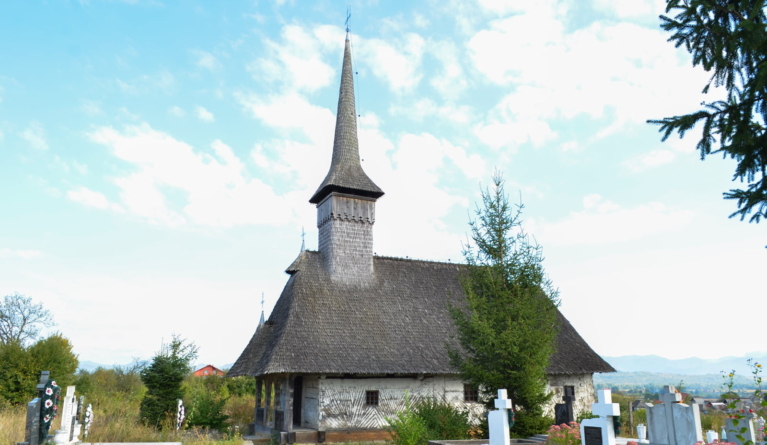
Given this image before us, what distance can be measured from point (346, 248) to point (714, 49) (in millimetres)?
16603

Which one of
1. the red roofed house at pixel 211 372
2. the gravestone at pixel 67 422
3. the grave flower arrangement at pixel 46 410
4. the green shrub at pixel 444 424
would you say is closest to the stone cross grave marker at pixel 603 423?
the green shrub at pixel 444 424

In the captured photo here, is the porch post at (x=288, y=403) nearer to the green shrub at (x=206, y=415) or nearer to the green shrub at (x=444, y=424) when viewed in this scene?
the green shrub at (x=206, y=415)

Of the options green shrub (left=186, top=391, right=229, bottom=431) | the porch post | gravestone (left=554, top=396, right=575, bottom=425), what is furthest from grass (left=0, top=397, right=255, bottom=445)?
gravestone (left=554, top=396, right=575, bottom=425)

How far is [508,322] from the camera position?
1349 centimetres

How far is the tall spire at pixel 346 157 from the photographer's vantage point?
21984 mm

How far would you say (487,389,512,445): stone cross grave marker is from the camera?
10.4m

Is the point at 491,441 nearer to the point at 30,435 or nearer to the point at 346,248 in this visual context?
the point at 30,435

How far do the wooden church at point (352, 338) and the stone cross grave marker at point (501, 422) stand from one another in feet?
21.4

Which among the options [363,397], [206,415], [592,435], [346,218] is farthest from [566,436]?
[346,218]

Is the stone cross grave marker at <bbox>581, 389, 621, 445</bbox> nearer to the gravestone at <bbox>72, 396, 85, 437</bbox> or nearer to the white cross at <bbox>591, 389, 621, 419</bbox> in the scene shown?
the white cross at <bbox>591, 389, 621, 419</bbox>

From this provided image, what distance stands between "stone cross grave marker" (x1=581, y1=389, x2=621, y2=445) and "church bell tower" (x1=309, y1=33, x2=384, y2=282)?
45.7 ft

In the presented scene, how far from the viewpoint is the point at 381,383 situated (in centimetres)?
1861

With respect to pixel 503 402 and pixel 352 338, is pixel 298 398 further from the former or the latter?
pixel 503 402

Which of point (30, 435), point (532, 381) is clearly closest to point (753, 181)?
point (532, 381)
